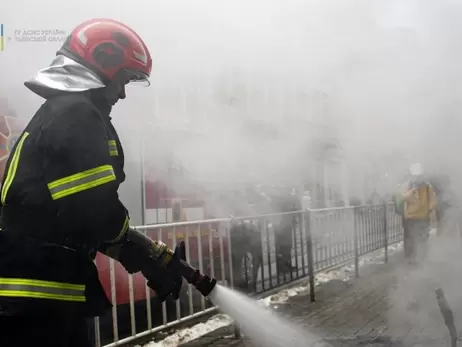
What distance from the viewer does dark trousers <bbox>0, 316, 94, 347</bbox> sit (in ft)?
4.64

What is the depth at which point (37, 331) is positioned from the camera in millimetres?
1433

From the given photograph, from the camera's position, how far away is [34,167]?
1448 mm

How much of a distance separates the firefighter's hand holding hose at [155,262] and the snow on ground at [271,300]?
1.92 metres

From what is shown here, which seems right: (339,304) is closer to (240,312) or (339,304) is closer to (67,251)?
(240,312)

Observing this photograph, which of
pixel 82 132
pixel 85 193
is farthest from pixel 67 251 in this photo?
pixel 82 132

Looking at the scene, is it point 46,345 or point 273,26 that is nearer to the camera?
point 46,345

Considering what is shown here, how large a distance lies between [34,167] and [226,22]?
2249mm

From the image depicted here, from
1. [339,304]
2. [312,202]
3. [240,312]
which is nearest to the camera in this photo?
[240,312]

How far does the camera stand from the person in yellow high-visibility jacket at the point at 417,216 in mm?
6521

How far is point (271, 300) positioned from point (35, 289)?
3.67 m

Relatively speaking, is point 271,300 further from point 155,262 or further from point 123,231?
point 123,231

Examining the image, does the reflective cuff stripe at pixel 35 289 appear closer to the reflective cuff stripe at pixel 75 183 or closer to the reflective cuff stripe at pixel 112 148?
the reflective cuff stripe at pixel 75 183

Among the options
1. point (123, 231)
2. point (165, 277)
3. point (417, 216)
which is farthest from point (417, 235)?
point (123, 231)

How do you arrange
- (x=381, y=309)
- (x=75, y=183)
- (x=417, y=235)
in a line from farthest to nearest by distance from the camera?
(x=417, y=235) < (x=381, y=309) < (x=75, y=183)
